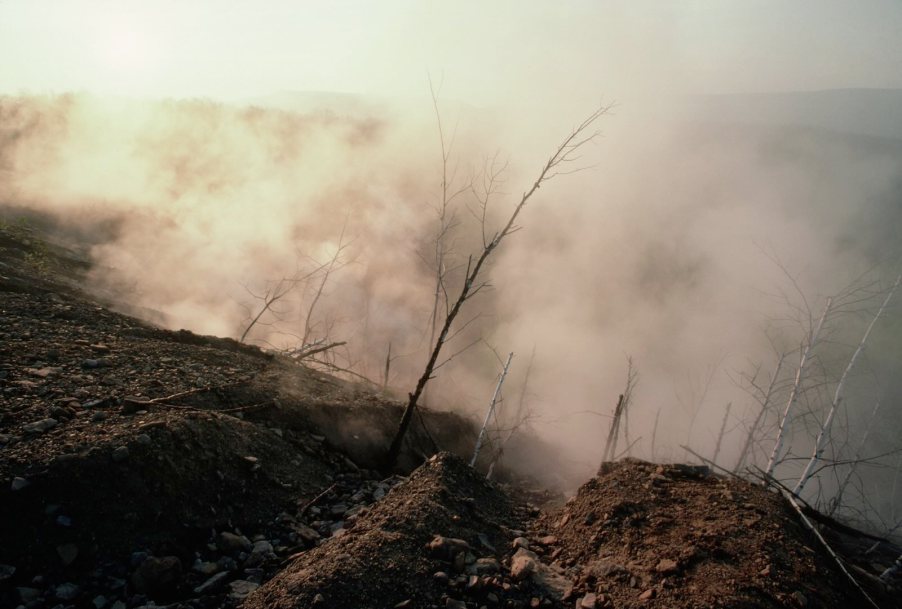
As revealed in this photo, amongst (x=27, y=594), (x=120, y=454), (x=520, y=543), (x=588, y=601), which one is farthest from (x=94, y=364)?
(x=588, y=601)

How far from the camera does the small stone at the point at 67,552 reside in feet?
7.30

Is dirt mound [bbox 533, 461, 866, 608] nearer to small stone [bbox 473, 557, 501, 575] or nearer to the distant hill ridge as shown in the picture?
small stone [bbox 473, 557, 501, 575]

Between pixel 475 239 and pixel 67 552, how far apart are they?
22.9m

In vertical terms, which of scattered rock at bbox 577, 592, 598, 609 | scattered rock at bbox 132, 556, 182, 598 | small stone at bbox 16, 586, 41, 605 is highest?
scattered rock at bbox 577, 592, 598, 609

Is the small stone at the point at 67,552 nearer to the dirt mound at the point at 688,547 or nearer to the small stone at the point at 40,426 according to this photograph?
the small stone at the point at 40,426

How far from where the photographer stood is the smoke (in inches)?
579

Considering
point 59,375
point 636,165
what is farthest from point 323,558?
point 636,165

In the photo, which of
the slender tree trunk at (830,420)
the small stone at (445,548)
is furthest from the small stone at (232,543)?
the slender tree trunk at (830,420)

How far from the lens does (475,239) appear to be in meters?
24.4

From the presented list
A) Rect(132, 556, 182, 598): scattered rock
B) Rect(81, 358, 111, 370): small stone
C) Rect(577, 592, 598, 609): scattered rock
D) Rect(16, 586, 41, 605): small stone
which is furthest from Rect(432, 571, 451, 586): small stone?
Rect(81, 358, 111, 370): small stone

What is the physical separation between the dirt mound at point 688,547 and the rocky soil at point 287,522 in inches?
0.5

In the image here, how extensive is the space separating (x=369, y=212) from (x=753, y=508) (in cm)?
1986

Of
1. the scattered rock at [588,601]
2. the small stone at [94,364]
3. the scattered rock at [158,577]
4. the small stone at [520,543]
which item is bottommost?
the scattered rock at [158,577]

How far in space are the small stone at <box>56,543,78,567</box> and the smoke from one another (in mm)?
8235
